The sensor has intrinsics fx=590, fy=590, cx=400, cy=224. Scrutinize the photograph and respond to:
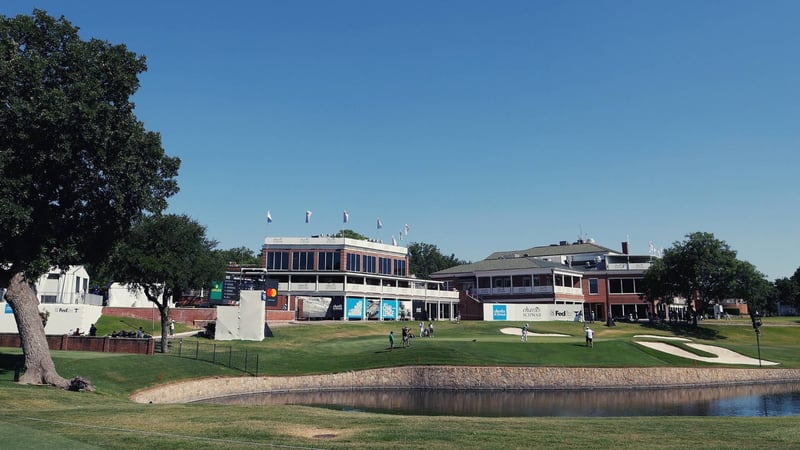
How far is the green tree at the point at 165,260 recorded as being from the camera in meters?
41.3

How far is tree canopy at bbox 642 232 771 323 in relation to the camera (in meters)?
75.8

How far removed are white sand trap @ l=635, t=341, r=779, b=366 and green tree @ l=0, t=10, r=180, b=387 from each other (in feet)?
140

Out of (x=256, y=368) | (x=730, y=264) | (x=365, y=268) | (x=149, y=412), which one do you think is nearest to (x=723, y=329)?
(x=730, y=264)

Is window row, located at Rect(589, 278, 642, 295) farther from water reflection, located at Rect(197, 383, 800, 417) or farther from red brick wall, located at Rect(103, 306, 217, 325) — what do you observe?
red brick wall, located at Rect(103, 306, 217, 325)

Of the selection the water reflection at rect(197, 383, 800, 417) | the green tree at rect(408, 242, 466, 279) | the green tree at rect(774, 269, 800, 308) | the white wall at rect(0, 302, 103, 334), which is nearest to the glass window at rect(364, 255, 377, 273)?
the white wall at rect(0, 302, 103, 334)

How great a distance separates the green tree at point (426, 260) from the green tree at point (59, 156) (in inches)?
6049

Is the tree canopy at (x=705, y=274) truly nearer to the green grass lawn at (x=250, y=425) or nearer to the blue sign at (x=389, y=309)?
the blue sign at (x=389, y=309)

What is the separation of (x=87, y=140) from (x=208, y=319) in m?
42.2

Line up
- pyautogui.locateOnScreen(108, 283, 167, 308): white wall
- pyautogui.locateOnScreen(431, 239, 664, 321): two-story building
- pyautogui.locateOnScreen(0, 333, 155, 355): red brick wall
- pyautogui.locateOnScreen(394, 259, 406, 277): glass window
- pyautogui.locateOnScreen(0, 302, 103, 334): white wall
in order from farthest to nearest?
1. pyautogui.locateOnScreen(394, 259, 406, 277): glass window
2. pyautogui.locateOnScreen(431, 239, 664, 321): two-story building
3. pyautogui.locateOnScreen(108, 283, 167, 308): white wall
4. pyautogui.locateOnScreen(0, 302, 103, 334): white wall
5. pyautogui.locateOnScreen(0, 333, 155, 355): red brick wall

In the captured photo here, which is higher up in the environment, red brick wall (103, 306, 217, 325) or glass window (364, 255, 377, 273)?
glass window (364, 255, 377, 273)

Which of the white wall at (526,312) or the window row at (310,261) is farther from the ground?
the window row at (310,261)

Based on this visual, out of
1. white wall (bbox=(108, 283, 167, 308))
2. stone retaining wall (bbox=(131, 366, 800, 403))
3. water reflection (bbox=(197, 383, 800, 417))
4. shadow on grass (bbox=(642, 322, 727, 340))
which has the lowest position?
water reflection (bbox=(197, 383, 800, 417))

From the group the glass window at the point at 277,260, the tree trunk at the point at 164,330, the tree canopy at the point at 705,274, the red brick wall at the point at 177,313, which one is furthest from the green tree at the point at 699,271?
the tree trunk at the point at 164,330

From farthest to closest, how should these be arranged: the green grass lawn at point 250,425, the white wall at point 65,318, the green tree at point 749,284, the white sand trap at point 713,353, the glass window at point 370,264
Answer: the glass window at point 370,264, the green tree at point 749,284, the white sand trap at point 713,353, the white wall at point 65,318, the green grass lawn at point 250,425
